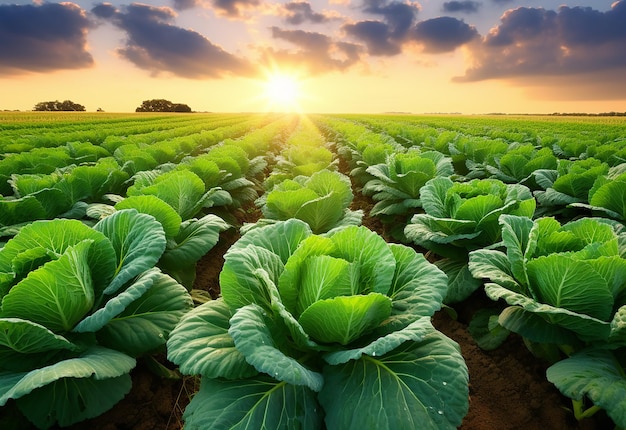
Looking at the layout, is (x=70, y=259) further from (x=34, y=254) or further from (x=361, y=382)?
(x=361, y=382)

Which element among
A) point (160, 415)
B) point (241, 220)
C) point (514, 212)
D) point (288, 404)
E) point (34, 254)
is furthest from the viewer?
point (241, 220)

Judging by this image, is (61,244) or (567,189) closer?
(61,244)

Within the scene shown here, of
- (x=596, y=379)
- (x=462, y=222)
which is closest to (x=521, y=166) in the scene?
(x=462, y=222)

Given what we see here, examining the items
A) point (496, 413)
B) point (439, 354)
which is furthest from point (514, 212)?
point (439, 354)

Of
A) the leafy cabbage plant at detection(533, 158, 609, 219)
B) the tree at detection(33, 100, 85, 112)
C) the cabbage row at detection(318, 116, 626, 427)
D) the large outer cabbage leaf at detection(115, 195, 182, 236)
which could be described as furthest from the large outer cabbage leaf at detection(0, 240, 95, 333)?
the tree at detection(33, 100, 85, 112)

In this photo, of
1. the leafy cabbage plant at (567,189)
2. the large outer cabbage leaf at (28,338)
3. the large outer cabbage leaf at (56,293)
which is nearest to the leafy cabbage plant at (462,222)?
the leafy cabbage plant at (567,189)

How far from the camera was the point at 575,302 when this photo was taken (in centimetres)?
206

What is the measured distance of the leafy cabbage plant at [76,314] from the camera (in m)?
1.72

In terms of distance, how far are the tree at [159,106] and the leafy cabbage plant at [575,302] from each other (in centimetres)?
8963

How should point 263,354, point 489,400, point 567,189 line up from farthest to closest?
1. point 567,189
2. point 489,400
3. point 263,354

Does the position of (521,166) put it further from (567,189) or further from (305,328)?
(305,328)

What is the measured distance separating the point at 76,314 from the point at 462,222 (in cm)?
253

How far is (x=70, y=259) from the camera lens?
1.79 meters

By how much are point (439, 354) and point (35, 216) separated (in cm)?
362
